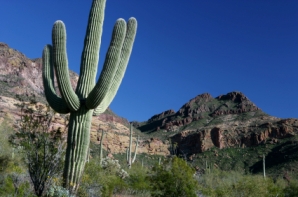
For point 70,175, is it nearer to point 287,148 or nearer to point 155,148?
point 287,148

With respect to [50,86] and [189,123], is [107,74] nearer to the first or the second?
[50,86]

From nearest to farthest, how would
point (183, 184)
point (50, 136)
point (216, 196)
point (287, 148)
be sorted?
point (50, 136), point (183, 184), point (216, 196), point (287, 148)

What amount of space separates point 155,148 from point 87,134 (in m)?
49.8

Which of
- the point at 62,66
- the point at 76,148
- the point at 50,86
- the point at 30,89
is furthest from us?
the point at 30,89

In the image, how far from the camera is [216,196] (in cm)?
1277

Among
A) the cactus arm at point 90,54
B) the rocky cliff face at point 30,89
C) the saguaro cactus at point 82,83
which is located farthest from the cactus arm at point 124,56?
the rocky cliff face at point 30,89

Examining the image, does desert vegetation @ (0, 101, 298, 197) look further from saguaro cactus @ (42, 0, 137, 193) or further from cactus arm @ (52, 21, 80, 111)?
cactus arm @ (52, 21, 80, 111)

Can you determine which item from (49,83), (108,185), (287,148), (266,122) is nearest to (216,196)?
(108,185)

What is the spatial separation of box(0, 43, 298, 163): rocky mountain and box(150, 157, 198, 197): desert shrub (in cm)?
3095

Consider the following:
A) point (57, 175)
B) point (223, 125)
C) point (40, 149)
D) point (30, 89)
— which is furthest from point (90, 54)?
point (223, 125)

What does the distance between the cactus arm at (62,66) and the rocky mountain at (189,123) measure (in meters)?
33.4

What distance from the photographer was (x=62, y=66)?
7.23 metres

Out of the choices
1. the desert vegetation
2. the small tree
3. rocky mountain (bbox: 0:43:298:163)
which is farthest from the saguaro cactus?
rocky mountain (bbox: 0:43:298:163)

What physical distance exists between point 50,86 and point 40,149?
1613 millimetres
